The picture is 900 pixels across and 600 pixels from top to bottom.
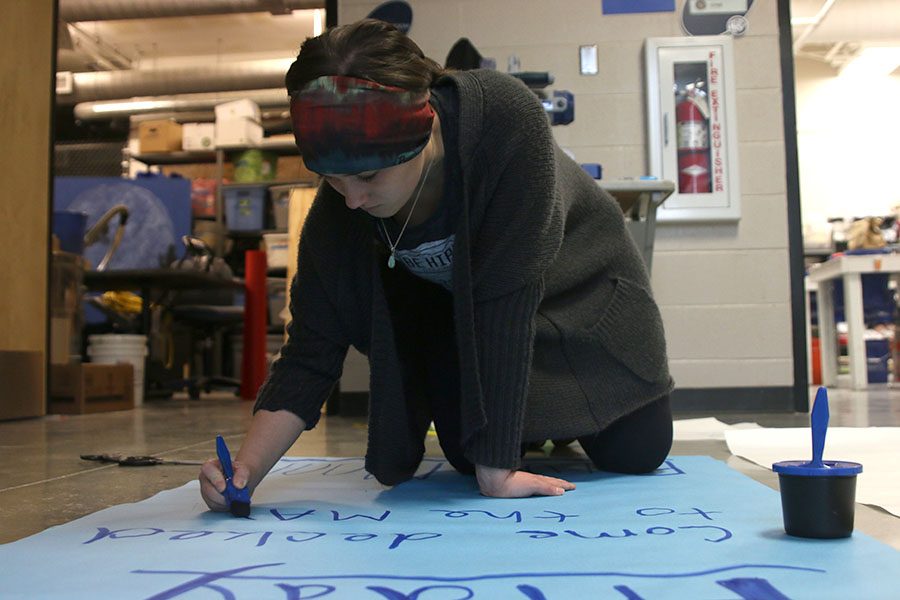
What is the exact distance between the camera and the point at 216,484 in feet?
3.65

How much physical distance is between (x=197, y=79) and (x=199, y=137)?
0.98 meters

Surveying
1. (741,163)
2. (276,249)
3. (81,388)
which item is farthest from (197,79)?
(741,163)

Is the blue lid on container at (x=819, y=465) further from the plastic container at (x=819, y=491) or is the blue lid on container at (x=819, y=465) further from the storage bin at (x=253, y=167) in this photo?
the storage bin at (x=253, y=167)

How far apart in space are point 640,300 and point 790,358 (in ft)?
7.67

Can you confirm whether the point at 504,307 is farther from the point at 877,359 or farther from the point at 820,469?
the point at 877,359

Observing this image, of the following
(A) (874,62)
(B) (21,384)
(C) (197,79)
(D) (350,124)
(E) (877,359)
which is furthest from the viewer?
(A) (874,62)

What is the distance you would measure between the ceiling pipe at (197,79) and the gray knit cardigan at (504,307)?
→ 7.01 m

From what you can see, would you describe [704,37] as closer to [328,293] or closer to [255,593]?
[328,293]

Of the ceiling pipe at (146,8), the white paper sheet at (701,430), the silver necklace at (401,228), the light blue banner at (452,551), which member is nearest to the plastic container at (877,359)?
the white paper sheet at (701,430)

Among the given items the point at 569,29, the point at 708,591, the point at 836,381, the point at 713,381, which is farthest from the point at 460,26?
the point at 836,381

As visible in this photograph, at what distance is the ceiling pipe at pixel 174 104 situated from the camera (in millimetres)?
8312

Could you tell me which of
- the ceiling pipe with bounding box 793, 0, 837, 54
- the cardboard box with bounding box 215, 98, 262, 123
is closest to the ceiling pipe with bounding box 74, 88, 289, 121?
the cardboard box with bounding box 215, 98, 262, 123

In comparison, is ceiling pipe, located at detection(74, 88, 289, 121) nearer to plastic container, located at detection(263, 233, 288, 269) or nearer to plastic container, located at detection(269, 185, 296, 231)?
plastic container, located at detection(269, 185, 296, 231)

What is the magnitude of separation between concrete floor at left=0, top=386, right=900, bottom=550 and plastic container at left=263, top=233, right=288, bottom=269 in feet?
9.10
